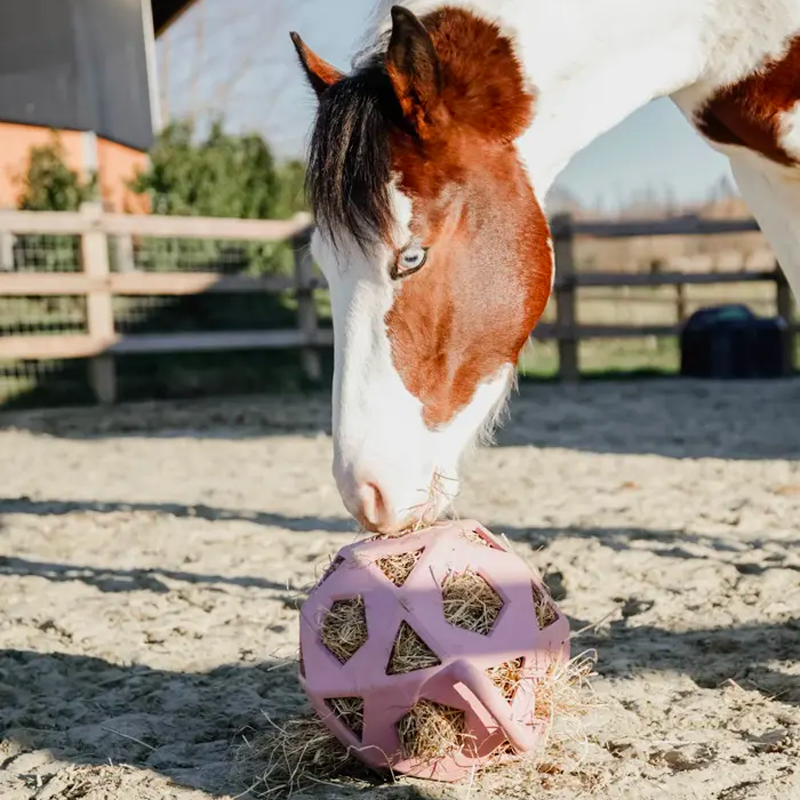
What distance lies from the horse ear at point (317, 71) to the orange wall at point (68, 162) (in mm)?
7886

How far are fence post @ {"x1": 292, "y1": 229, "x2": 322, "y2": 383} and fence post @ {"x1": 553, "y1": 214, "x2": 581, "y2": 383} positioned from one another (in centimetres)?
229

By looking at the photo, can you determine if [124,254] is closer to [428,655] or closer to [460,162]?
[460,162]

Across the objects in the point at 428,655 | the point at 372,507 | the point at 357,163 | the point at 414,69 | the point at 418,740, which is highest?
the point at 414,69

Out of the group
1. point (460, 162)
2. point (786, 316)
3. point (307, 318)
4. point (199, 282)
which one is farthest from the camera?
point (786, 316)

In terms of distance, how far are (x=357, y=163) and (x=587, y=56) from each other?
0.56 m

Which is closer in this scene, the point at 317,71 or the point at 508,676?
the point at 508,676

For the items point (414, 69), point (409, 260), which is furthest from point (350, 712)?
point (414, 69)

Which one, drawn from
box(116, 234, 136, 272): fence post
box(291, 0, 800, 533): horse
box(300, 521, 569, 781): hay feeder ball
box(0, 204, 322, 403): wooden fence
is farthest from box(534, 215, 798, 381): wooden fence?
box(300, 521, 569, 781): hay feeder ball

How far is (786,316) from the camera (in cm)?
995

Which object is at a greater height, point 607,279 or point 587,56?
point 587,56

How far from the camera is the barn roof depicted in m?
13.8

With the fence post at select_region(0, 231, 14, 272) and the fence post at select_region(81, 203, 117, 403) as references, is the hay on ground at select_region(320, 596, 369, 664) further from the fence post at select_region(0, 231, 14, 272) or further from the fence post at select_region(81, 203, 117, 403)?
the fence post at select_region(0, 231, 14, 272)

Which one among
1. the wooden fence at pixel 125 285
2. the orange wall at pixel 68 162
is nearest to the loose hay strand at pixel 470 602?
the wooden fence at pixel 125 285

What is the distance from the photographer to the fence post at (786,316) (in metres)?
9.62
